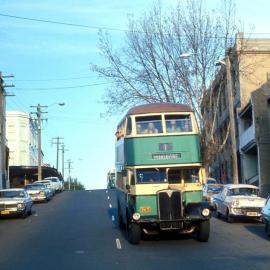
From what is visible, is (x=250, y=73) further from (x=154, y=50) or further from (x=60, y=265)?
(x=60, y=265)

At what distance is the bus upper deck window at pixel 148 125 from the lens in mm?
18609

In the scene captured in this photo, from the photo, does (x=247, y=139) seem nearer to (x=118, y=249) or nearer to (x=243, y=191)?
(x=243, y=191)

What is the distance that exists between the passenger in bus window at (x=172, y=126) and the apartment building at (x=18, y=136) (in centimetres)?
6153

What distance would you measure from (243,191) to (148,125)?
8.57 metres

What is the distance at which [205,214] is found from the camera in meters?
17.6

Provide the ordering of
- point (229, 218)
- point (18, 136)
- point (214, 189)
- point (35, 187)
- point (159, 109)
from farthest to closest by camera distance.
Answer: point (18, 136) → point (35, 187) → point (214, 189) → point (229, 218) → point (159, 109)

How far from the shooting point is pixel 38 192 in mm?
42188

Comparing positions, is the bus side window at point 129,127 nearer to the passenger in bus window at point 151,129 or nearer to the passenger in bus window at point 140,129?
the passenger in bus window at point 140,129

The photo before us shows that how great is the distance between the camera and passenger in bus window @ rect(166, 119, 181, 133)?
18603mm

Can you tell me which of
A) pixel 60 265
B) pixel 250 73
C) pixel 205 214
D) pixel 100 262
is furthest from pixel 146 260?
pixel 250 73

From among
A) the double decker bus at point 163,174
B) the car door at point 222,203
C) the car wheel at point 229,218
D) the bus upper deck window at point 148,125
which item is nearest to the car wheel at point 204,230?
the double decker bus at point 163,174

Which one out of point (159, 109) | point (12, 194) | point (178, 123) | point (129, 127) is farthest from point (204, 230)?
point (12, 194)

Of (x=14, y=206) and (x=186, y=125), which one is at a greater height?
(x=186, y=125)

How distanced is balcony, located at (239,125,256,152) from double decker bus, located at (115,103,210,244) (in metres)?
24.3
